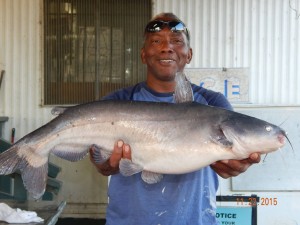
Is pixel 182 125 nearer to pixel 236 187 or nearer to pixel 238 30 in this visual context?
pixel 236 187

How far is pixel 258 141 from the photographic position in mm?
2262

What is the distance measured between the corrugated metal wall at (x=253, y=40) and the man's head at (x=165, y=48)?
10.3 ft

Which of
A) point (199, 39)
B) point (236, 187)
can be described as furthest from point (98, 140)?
point (199, 39)

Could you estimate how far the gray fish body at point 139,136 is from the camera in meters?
2.36

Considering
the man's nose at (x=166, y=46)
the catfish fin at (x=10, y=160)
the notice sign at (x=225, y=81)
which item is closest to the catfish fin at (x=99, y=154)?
the catfish fin at (x=10, y=160)

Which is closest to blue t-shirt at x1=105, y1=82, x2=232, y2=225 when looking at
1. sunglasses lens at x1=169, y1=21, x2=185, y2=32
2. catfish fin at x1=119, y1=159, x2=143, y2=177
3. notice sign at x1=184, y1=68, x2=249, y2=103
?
catfish fin at x1=119, y1=159, x2=143, y2=177

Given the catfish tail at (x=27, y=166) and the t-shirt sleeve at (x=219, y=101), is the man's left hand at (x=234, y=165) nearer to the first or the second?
the t-shirt sleeve at (x=219, y=101)

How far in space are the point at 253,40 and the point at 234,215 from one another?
231cm

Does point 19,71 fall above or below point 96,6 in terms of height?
below

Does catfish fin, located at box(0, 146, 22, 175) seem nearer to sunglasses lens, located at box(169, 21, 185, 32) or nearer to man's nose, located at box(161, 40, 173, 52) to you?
man's nose, located at box(161, 40, 173, 52)

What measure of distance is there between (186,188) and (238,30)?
3716 millimetres

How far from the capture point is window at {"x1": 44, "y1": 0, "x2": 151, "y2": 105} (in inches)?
247

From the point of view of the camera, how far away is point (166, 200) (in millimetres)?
2594

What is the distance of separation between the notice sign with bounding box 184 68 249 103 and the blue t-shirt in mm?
2937
